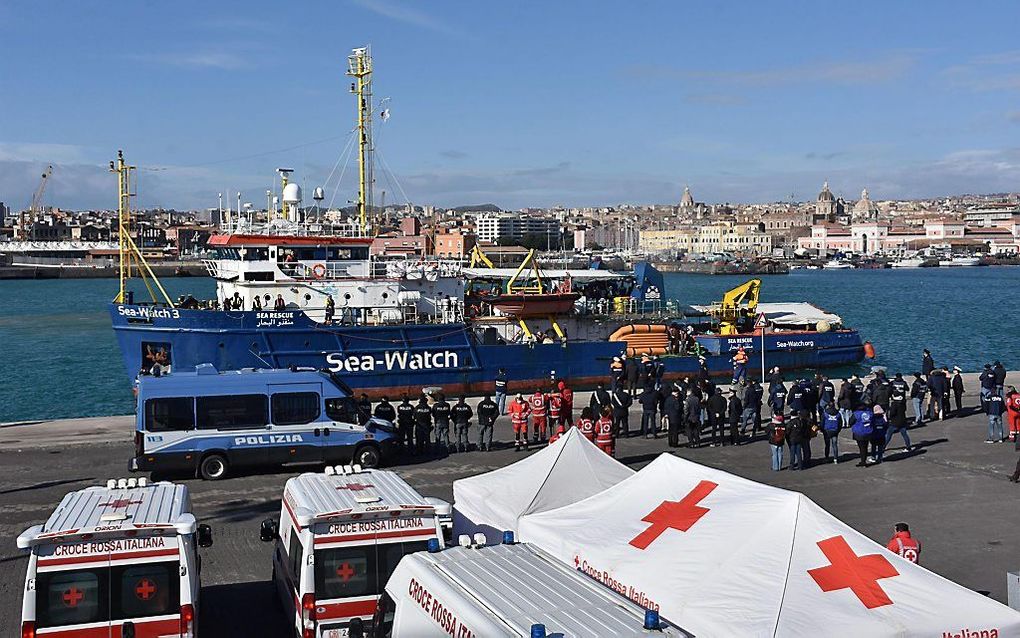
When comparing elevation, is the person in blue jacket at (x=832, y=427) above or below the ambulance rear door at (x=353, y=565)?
below

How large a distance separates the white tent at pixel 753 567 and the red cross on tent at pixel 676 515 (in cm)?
1

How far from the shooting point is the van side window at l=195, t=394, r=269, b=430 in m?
15.8

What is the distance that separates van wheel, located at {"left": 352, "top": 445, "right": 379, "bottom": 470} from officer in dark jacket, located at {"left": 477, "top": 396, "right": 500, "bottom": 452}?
2248 millimetres

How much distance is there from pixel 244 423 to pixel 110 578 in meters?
8.72

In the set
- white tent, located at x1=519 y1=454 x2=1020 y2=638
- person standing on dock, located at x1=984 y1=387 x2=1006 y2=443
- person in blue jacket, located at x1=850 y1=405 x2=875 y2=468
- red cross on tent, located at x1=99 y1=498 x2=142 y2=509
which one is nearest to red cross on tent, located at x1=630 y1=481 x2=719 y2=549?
white tent, located at x1=519 y1=454 x2=1020 y2=638

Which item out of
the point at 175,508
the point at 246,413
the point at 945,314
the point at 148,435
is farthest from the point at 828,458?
the point at 945,314

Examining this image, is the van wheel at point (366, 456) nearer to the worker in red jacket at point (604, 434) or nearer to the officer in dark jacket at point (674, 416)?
the worker in red jacket at point (604, 434)

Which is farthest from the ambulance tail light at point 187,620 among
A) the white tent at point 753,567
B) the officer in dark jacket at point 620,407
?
the officer in dark jacket at point 620,407

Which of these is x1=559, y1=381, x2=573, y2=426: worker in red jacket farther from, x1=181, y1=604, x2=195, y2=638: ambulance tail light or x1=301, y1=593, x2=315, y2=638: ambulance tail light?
x1=181, y1=604, x2=195, y2=638: ambulance tail light

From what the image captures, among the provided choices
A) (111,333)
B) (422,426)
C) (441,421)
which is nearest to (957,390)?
(441,421)

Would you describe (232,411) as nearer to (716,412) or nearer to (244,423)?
(244,423)

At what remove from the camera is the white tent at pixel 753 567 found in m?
6.62

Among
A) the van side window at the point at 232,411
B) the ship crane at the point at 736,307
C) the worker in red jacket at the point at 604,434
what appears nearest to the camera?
the van side window at the point at 232,411

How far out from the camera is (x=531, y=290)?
3244 centimetres
